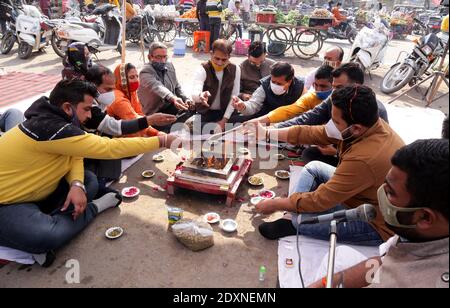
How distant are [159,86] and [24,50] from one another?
693cm

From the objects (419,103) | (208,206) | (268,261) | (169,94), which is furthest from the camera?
(419,103)

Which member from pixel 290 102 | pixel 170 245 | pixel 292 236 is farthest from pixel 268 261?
pixel 290 102

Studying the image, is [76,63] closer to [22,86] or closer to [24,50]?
[22,86]

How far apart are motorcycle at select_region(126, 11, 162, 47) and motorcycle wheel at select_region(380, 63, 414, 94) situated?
8.22 metres

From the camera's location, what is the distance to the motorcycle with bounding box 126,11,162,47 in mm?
11594

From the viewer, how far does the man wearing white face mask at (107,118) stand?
3.45 meters

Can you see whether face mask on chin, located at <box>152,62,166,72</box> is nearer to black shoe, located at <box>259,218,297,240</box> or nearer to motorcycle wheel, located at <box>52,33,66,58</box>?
black shoe, located at <box>259,218,297,240</box>

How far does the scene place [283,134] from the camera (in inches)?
134

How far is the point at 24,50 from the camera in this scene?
9.13m

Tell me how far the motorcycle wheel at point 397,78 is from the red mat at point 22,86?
731 centimetres

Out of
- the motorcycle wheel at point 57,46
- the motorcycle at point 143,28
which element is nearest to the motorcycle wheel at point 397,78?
the motorcycle at point 143,28

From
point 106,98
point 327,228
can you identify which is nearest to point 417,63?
point 327,228
